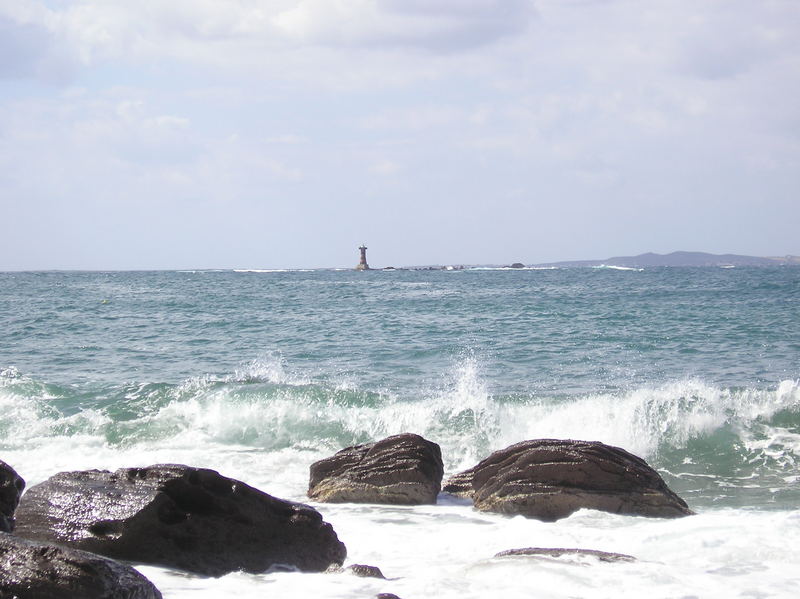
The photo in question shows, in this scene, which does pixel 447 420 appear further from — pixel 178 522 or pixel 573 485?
pixel 178 522

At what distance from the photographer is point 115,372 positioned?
20531 mm

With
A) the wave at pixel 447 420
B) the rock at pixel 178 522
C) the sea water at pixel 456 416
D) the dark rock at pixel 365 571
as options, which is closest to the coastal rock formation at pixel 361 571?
the dark rock at pixel 365 571

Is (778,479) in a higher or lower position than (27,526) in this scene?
lower

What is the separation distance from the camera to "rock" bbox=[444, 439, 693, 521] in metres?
9.34

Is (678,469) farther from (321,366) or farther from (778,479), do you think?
(321,366)

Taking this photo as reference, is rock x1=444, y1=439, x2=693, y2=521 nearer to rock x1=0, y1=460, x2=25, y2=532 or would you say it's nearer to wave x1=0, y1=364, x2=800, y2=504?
wave x1=0, y1=364, x2=800, y2=504

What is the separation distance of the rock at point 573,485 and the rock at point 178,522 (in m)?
2.74

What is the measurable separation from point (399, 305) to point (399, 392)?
24003 millimetres

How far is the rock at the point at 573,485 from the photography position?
9344 mm

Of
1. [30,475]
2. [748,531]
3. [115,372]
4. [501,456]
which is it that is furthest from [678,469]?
[115,372]

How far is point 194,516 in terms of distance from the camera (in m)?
6.97

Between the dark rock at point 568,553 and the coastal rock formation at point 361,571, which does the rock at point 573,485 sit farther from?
the coastal rock formation at point 361,571

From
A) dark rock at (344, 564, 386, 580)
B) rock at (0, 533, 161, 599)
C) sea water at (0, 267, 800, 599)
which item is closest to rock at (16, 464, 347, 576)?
sea water at (0, 267, 800, 599)

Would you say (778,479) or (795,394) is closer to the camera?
(778,479)
